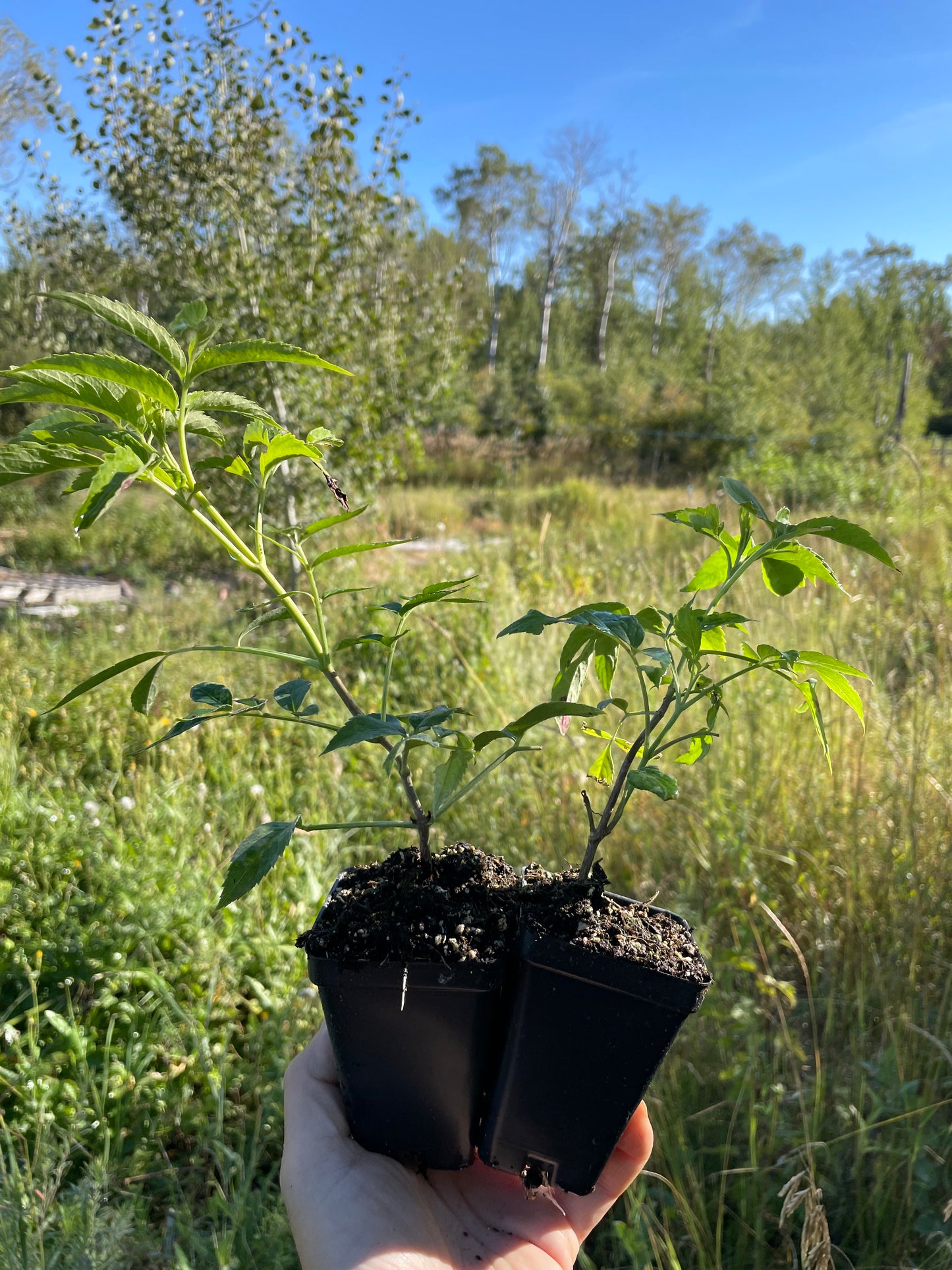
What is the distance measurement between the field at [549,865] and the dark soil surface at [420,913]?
59 centimetres

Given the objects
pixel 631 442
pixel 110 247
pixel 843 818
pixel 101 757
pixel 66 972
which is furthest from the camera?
pixel 631 442

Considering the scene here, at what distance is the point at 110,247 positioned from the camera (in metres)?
7.87

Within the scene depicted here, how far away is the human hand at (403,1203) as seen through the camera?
0.84 m

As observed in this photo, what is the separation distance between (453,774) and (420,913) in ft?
0.58

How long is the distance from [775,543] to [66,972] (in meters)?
2.05

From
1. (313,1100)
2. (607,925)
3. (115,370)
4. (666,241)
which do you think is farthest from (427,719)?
(666,241)

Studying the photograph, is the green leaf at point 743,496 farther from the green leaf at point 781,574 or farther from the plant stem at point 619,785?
the plant stem at point 619,785

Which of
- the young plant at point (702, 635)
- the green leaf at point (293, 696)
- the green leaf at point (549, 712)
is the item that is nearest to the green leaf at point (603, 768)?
the young plant at point (702, 635)

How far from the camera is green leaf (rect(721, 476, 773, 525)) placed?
0.70 metres

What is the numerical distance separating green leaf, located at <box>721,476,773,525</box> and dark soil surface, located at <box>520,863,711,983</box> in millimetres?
Result: 418

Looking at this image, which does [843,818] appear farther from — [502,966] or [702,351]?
[702,351]

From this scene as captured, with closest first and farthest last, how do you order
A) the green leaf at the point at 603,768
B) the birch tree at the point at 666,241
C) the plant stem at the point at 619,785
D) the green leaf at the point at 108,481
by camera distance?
the green leaf at the point at 108,481 → the plant stem at the point at 619,785 → the green leaf at the point at 603,768 → the birch tree at the point at 666,241

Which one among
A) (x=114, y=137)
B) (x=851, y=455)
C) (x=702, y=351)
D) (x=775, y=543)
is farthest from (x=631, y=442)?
(x=775, y=543)

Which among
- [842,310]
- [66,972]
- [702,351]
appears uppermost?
[842,310]
